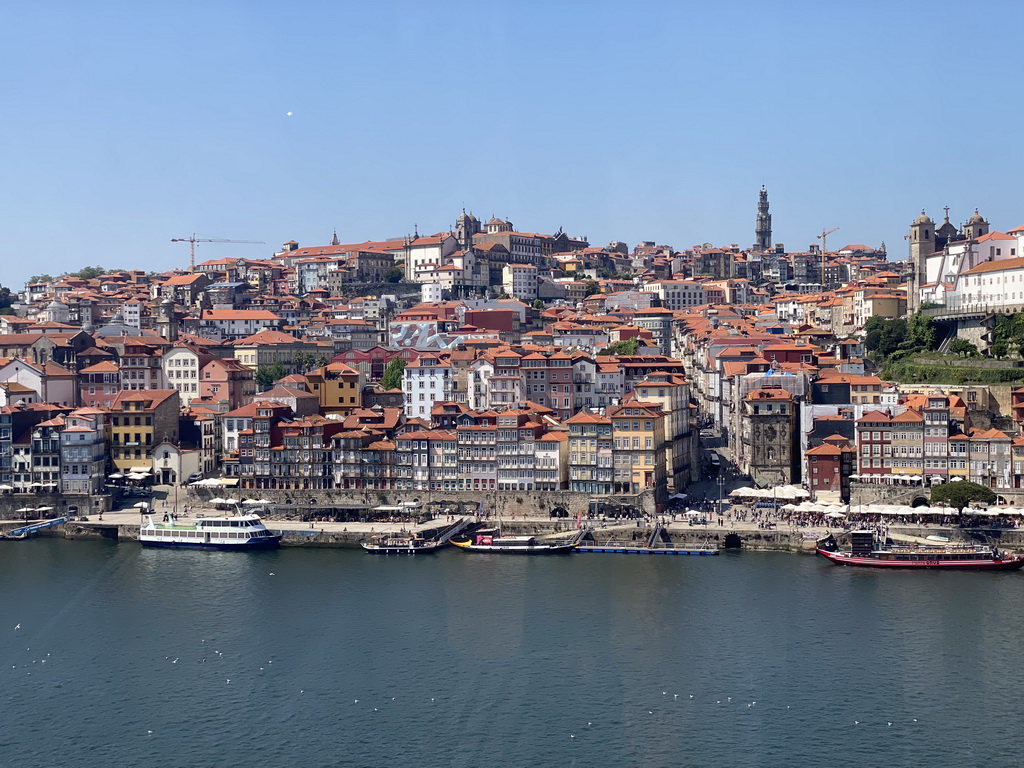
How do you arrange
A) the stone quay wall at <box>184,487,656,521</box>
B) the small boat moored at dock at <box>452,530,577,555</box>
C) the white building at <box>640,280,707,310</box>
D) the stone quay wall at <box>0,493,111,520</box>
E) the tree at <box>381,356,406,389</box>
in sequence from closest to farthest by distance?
the small boat moored at dock at <box>452,530,577,555</box> → the stone quay wall at <box>184,487,656,521</box> → the stone quay wall at <box>0,493,111,520</box> → the tree at <box>381,356,406,389</box> → the white building at <box>640,280,707,310</box>

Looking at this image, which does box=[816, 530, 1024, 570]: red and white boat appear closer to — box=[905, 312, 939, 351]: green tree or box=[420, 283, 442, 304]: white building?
box=[905, 312, 939, 351]: green tree

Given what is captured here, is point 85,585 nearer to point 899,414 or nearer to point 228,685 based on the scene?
point 228,685

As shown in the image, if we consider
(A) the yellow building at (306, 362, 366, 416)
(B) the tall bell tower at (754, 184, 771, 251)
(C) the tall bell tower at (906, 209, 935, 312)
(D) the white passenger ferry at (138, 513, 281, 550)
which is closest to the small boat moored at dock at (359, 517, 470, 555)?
(D) the white passenger ferry at (138, 513, 281, 550)

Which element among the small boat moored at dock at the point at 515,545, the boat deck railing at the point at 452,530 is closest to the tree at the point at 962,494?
the small boat moored at dock at the point at 515,545

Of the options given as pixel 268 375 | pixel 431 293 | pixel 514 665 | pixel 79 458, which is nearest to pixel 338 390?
pixel 268 375

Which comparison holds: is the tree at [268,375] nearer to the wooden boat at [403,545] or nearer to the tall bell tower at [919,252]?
the wooden boat at [403,545]

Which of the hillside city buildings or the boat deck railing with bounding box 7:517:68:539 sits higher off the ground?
the hillside city buildings

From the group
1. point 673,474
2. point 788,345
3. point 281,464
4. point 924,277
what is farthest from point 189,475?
point 924,277

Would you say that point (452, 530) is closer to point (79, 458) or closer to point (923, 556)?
point (923, 556)
